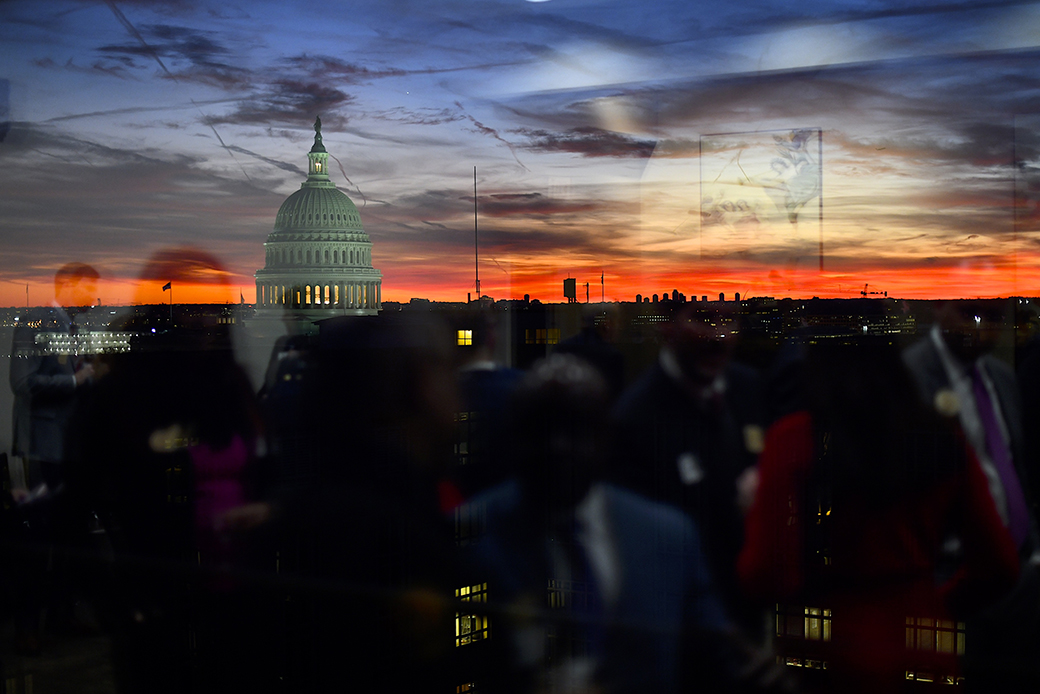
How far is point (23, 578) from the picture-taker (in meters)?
2.59

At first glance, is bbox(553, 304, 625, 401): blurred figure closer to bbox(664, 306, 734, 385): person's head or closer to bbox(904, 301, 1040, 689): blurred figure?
bbox(664, 306, 734, 385): person's head

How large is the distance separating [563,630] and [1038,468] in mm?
2323

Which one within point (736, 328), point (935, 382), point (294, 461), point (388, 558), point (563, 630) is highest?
point (736, 328)

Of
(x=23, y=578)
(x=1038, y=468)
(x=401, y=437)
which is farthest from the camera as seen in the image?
(x=401, y=437)

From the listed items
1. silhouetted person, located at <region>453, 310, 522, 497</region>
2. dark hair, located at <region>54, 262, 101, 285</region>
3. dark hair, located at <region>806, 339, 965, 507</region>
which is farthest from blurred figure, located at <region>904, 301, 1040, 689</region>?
dark hair, located at <region>54, 262, 101, 285</region>

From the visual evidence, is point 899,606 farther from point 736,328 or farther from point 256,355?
point 256,355

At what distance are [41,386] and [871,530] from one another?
654 cm

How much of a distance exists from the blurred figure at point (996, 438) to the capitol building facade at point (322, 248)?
267 centimetres

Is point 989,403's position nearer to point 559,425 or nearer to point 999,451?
point 999,451

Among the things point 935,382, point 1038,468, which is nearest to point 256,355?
point 1038,468

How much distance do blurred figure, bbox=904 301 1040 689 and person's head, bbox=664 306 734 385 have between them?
103 centimetres

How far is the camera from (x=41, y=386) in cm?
300

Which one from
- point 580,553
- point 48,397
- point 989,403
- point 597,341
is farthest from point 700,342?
point 48,397

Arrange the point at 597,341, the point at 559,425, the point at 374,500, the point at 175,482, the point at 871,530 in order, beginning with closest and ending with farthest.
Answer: the point at 175,482, the point at 597,341, the point at 871,530, the point at 559,425, the point at 374,500
